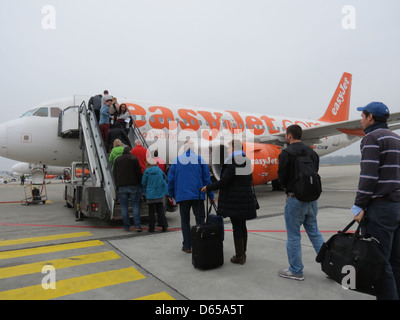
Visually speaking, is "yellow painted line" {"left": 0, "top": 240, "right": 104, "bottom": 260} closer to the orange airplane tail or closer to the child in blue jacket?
the child in blue jacket

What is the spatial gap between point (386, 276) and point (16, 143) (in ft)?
32.3

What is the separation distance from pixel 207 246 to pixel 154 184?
2.24 m

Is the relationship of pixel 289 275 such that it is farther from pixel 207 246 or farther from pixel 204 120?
pixel 204 120

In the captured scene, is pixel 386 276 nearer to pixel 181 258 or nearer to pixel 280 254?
pixel 280 254

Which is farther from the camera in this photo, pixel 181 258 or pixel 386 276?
pixel 181 258

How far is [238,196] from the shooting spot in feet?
12.0

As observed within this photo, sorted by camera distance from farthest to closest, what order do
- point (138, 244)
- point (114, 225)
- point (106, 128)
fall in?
point (106, 128)
point (114, 225)
point (138, 244)

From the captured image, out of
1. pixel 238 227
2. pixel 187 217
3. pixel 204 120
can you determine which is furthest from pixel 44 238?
pixel 204 120

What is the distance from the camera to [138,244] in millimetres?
4691

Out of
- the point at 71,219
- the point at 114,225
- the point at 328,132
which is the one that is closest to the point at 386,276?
the point at 114,225

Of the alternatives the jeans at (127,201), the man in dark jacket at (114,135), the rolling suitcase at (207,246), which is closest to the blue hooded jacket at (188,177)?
the rolling suitcase at (207,246)

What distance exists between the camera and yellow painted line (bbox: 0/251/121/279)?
351cm

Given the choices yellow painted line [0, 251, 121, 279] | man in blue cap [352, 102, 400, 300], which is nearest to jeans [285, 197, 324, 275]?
man in blue cap [352, 102, 400, 300]
